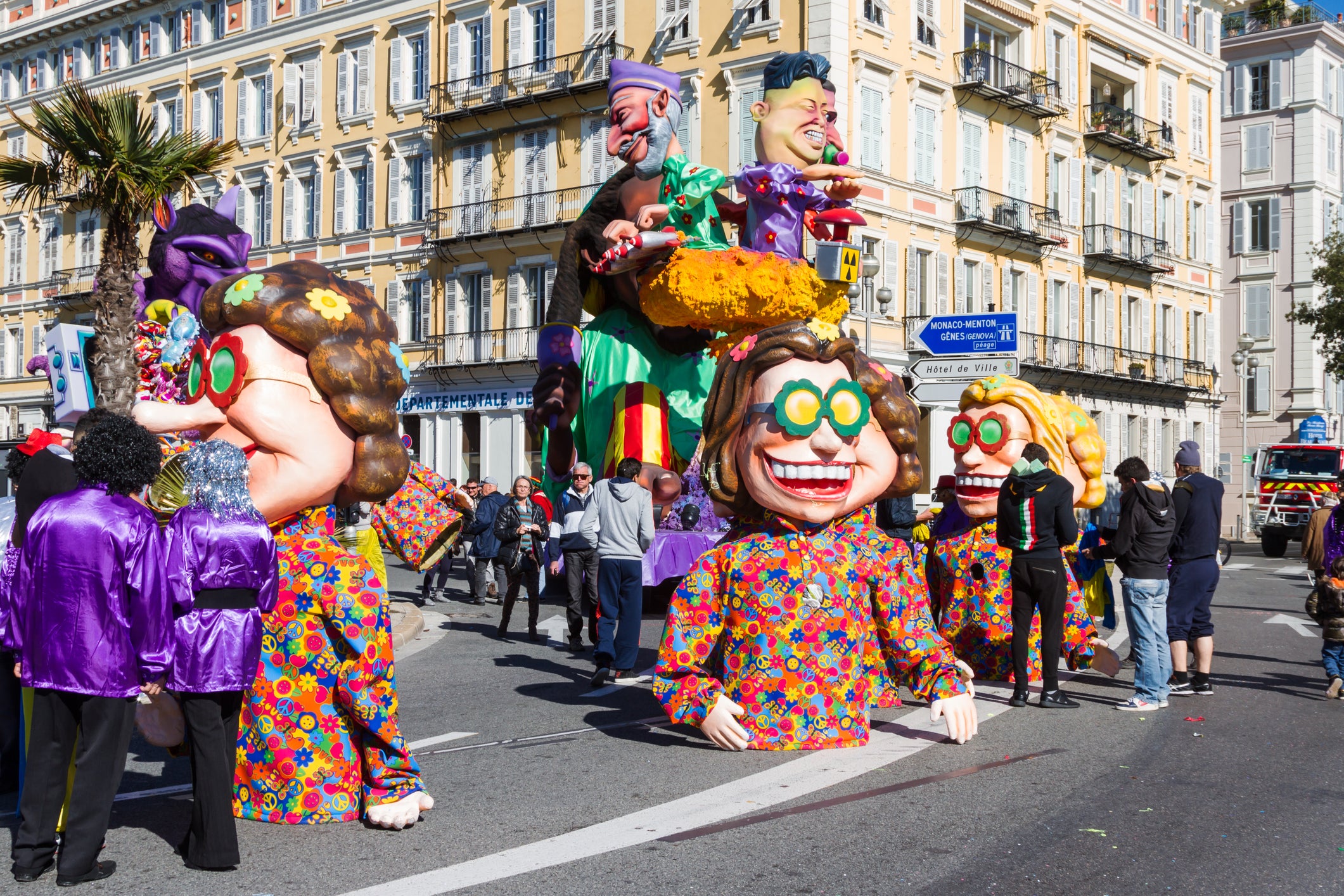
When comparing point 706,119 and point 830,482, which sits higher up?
point 706,119

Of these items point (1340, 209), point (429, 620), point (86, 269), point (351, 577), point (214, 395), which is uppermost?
point (1340, 209)

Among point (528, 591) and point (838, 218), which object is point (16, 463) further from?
point (838, 218)

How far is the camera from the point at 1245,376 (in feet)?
118

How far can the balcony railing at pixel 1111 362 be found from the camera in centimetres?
3438

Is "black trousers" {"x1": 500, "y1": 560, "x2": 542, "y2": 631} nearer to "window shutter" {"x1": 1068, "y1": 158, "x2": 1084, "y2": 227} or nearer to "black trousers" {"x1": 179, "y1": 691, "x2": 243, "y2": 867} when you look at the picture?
"black trousers" {"x1": 179, "y1": 691, "x2": 243, "y2": 867}

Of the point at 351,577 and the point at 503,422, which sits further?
the point at 503,422

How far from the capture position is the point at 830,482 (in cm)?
681

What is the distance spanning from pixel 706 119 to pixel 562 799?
24818 millimetres

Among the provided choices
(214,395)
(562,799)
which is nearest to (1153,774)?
(562,799)

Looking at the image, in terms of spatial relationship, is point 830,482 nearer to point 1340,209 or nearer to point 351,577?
point 351,577

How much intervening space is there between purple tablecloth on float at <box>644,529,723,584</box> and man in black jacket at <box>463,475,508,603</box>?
193cm

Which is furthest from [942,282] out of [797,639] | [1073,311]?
[797,639]

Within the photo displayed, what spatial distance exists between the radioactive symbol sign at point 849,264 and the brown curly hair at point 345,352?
6.86 m

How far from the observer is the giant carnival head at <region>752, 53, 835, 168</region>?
12.4 meters
